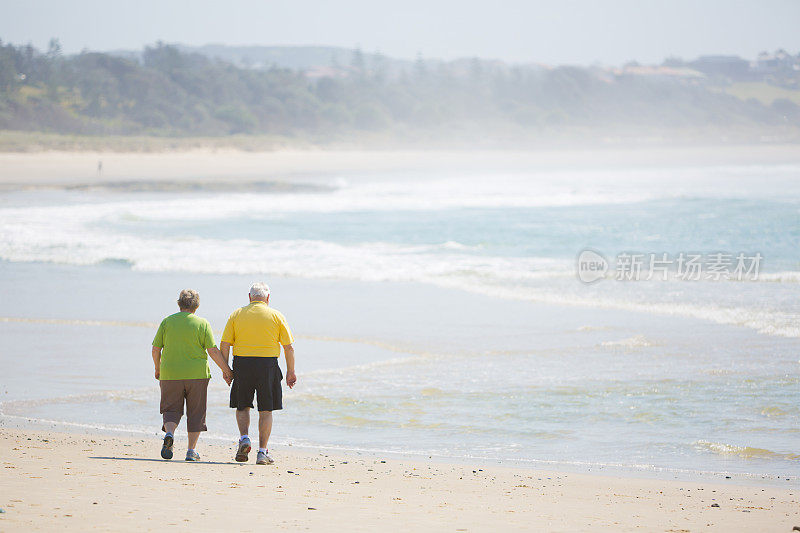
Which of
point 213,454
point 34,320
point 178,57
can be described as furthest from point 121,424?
point 178,57

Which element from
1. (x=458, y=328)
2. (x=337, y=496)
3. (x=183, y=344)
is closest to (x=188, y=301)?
(x=183, y=344)

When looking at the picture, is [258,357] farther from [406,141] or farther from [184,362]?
[406,141]

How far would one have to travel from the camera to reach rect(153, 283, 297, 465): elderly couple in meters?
6.40

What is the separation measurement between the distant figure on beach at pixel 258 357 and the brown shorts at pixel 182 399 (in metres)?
0.23

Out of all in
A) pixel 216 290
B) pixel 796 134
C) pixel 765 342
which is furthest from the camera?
pixel 796 134

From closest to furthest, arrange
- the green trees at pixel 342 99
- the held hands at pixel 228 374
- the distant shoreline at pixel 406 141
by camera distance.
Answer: the held hands at pixel 228 374 → the distant shoreline at pixel 406 141 → the green trees at pixel 342 99

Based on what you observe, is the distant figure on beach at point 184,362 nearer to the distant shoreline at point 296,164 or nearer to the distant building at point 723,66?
the distant shoreline at point 296,164

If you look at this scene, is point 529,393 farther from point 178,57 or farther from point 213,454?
point 178,57

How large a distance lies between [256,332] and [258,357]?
0.18 m

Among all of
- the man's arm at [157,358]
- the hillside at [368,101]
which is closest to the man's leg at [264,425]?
the man's arm at [157,358]

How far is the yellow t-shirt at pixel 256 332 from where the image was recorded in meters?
6.38

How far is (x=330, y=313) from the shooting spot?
13852 millimetres

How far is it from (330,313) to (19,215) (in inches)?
717

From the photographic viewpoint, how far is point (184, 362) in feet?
21.1
